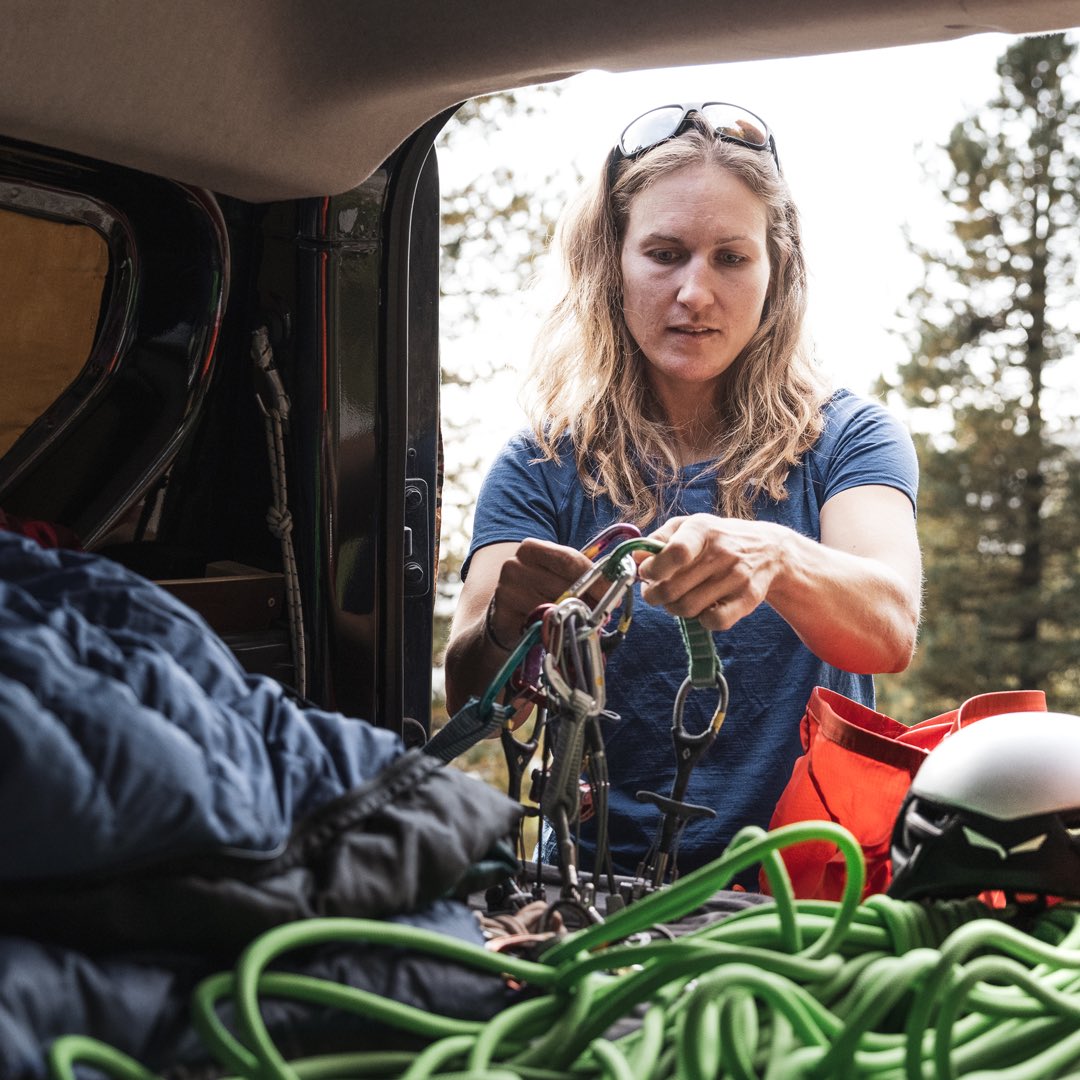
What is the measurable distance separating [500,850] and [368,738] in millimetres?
127

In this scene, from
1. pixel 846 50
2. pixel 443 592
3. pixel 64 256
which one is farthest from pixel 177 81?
pixel 443 592

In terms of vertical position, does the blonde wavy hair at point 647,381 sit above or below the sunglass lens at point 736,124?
below

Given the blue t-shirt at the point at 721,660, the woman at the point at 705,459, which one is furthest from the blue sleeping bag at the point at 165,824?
the blue t-shirt at the point at 721,660

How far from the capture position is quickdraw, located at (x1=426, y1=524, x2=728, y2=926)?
3.43 ft

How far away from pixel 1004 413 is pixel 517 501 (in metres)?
15.6

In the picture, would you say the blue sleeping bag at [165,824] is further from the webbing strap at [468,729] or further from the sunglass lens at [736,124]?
the sunglass lens at [736,124]

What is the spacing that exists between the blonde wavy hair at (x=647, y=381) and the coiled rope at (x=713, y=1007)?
3.79ft

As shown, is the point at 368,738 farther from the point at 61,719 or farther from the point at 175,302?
the point at 175,302

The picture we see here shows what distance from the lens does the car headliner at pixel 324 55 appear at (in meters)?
1.15

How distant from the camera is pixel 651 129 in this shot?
2.17 meters

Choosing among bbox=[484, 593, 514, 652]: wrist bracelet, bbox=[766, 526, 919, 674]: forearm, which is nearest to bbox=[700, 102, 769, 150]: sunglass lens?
bbox=[766, 526, 919, 674]: forearm

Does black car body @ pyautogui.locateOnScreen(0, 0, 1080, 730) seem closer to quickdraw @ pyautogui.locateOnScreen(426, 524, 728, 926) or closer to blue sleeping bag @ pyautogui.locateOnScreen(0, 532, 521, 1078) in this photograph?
quickdraw @ pyautogui.locateOnScreen(426, 524, 728, 926)

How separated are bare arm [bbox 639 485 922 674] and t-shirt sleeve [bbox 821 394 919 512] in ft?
0.08

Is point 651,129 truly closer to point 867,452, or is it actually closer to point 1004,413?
point 867,452
